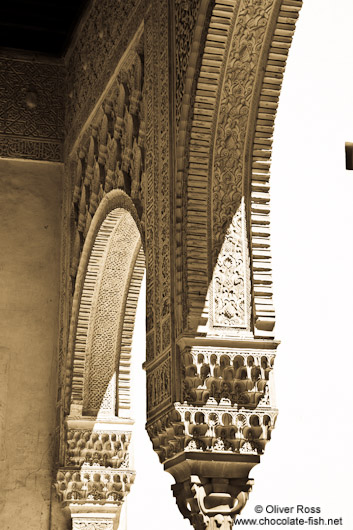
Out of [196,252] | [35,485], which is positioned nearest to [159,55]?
[196,252]

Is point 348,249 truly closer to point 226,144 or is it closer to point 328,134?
point 328,134

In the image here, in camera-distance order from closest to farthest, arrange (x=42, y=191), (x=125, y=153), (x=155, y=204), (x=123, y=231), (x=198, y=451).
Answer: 1. (x=198, y=451)
2. (x=155, y=204)
3. (x=125, y=153)
4. (x=123, y=231)
5. (x=42, y=191)

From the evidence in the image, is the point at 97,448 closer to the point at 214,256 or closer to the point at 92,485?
the point at 92,485

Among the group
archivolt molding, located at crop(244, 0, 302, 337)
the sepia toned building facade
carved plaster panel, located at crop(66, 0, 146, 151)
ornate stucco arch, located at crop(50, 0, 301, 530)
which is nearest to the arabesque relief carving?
the sepia toned building facade

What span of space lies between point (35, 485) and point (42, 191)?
7.11 ft

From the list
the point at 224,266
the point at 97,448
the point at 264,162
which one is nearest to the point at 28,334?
the point at 97,448

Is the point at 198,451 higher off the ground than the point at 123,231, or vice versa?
the point at 123,231

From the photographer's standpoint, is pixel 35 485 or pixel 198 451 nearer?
pixel 198 451

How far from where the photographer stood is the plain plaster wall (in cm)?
628

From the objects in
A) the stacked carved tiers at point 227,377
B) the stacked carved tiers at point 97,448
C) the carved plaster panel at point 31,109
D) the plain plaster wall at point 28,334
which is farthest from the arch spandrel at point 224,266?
the carved plaster panel at point 31,109

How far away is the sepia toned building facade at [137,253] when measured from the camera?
3.75m

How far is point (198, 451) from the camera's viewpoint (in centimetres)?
367

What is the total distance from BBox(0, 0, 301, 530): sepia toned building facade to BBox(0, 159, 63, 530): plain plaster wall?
1cm

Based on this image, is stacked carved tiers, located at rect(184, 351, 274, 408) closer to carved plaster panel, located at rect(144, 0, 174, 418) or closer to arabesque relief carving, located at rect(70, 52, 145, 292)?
carved plaster panel, located at rect(144, 0, 174, 418)
